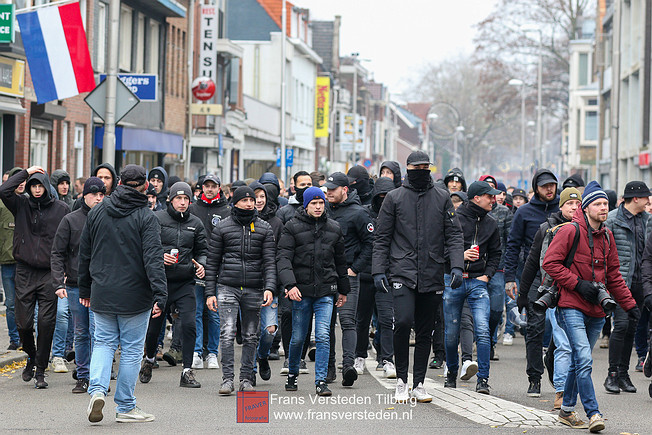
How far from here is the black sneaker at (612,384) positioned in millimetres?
11211

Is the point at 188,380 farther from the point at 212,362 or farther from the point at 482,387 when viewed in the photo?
the point at 482,387

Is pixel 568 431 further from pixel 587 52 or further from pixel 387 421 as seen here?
pixel 587 52

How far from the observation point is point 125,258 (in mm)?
8961

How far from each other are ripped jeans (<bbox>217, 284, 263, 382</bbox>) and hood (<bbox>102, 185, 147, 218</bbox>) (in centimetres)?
196

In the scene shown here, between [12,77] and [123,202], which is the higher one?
[12,77]

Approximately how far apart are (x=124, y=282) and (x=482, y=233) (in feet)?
12.7

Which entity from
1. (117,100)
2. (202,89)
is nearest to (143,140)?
(202,89)

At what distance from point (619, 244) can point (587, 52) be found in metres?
58.1

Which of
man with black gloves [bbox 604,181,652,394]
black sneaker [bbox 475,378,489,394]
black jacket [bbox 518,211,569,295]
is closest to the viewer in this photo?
black jacket [bbox 518,211,569,295]

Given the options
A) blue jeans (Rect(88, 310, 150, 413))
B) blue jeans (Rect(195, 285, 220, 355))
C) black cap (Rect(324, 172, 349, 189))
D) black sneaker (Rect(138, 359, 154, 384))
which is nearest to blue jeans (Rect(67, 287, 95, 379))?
black sneaker (Rect(138, 359, 154, 384))

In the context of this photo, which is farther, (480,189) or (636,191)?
(636,191)

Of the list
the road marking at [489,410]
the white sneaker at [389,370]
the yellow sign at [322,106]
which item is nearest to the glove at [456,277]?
the road marking at [489,410]

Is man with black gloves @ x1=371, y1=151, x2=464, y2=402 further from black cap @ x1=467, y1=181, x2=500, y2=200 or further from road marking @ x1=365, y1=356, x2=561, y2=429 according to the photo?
black cap @ x1=467, y1=181, x2=500, y2=200

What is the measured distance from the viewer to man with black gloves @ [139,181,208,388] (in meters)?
11.4
